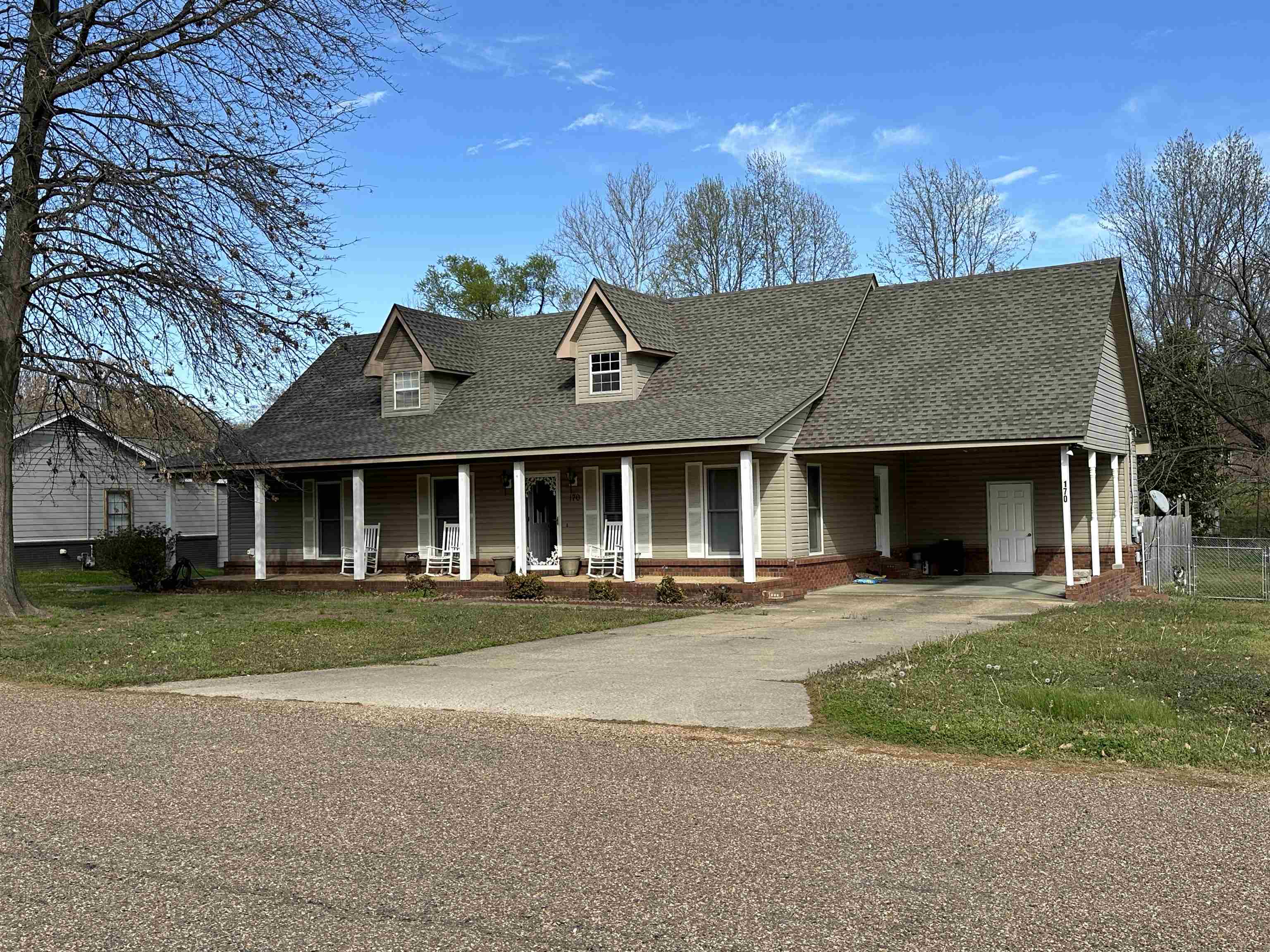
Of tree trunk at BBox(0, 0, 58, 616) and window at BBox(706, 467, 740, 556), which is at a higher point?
tree trunk at BBox(0, 0, 58, 616)

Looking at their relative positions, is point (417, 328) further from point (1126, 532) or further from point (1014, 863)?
point (1014, 863)

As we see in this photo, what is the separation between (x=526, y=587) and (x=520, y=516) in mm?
1780

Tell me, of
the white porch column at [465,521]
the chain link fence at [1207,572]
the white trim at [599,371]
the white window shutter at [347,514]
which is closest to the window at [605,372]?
the white trim at [599,371]

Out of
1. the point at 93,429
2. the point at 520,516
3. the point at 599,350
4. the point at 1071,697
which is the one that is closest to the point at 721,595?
the point at 520,516

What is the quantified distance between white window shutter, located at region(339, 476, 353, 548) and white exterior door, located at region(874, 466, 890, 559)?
12.1 metres

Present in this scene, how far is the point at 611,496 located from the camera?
24875 mm

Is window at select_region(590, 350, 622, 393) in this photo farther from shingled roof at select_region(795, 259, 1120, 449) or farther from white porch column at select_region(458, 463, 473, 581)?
shingled roof at select_region(795, 259, 1120, 449)

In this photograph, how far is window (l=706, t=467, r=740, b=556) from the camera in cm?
2333

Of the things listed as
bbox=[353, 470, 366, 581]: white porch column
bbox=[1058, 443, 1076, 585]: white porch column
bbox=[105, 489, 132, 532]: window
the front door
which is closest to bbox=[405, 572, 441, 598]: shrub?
bbox=[353, 470, 366, 581]: white porch column

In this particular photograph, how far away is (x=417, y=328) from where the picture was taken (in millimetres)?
27828

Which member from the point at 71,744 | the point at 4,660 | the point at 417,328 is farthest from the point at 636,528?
the point at 71,744

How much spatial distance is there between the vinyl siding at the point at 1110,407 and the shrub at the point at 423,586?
12.9m

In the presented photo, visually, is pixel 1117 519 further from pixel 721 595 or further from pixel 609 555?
pixel 609 555

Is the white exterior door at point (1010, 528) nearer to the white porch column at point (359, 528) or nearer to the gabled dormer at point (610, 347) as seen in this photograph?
the gabled dormer at point (610, 347)
